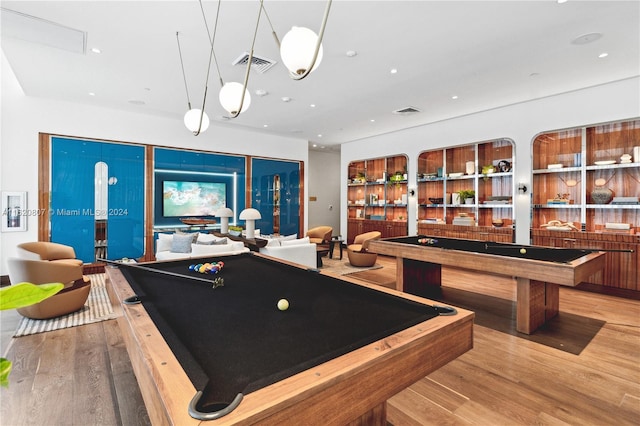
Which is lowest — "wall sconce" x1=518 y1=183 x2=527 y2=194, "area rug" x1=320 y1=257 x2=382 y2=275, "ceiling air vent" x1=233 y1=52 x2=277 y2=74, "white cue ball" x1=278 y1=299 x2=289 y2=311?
"area rug" x1=320 y1=257 x2=382 y2=275

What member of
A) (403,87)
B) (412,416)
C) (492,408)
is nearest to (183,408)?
(412,416)

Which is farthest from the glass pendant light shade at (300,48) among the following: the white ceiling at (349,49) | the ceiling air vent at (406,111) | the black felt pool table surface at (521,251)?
the ceiling air vent at (406,111)

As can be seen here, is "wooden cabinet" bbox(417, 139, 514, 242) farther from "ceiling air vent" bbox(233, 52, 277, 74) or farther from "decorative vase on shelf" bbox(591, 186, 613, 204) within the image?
"ceiling air vent" bbox(233, 52, 277, 74)

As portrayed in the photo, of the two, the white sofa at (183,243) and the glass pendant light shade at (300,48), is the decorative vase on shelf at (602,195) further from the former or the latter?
the white sofa at (183,243)

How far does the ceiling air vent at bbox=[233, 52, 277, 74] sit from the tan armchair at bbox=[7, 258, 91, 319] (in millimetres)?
3311

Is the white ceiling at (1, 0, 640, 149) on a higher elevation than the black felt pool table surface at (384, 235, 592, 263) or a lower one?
higher

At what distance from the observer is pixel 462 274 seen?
5949mm

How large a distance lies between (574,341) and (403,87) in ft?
13.0

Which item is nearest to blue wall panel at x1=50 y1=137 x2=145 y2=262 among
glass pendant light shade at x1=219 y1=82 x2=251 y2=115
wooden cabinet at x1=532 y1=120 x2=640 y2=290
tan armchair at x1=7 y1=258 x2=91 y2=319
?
tan armchair at x1=7 y1=258 x2=91 y2=319

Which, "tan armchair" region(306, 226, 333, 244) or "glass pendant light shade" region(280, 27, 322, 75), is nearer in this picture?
"glass pendant light shade" region(280, 27, 322, 75)

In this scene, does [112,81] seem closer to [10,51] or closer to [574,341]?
[10,51]

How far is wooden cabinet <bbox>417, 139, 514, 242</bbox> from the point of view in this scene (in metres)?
6.25

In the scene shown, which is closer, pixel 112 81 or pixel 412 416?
pixel 412 416

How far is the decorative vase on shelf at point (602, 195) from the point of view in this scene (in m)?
4.98
